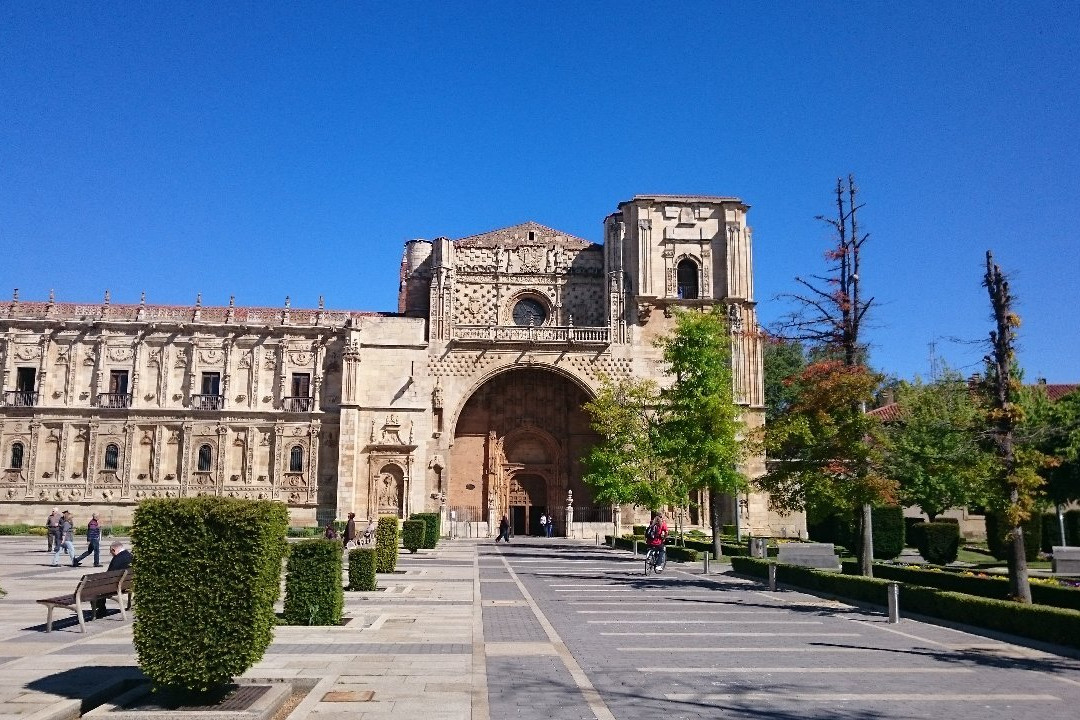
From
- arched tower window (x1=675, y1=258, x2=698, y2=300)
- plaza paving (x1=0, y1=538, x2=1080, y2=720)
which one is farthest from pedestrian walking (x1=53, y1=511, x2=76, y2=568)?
arched tower window (x1=675, y1=258, x2=698, y2=300)

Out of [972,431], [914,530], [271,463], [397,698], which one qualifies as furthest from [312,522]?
[397,698]

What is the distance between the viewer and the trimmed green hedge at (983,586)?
1661 centimetres

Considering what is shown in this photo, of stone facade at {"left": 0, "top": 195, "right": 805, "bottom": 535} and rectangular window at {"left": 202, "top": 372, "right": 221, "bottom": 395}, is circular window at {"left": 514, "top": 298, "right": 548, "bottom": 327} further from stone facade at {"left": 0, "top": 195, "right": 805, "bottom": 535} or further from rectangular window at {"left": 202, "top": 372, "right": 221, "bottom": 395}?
rectangular window at {"left": 202, "top": 372, "right": 221, "bottom": 395}

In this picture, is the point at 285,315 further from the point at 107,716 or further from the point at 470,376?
the point at 107,716

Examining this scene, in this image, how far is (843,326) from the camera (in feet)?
70.6

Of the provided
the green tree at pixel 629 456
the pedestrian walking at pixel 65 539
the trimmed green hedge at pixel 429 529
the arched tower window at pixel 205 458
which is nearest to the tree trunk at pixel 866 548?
the green tree at pixel 629 456

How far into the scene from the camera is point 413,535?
32.6 metres

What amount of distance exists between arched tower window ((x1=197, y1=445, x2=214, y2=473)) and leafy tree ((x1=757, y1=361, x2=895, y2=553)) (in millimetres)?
34494

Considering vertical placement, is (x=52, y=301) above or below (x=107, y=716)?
above

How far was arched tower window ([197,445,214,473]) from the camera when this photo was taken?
45812mm

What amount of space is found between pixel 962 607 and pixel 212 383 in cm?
4103

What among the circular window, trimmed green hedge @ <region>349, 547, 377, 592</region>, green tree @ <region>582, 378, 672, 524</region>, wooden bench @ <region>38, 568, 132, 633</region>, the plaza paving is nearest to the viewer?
the plaza paving

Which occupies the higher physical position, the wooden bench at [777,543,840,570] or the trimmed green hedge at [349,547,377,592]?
the trimmed green hedge at [349,547,377,592]

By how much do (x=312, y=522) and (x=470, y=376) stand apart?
11.8 m
